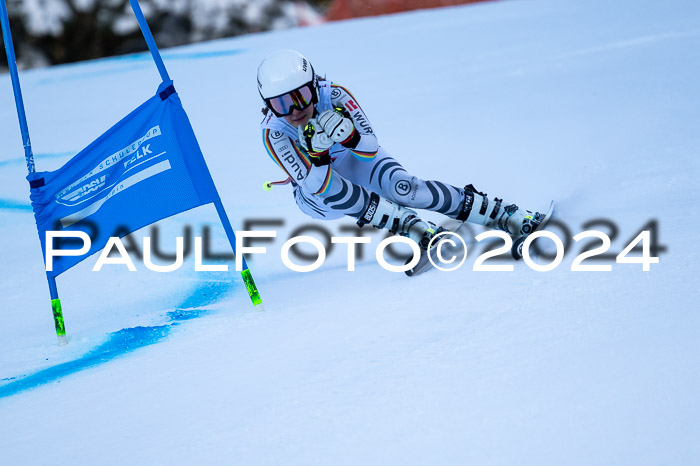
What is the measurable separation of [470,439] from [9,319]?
9.38ft

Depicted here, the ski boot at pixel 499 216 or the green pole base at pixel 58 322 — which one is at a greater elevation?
the ski boot at pixel 499 216

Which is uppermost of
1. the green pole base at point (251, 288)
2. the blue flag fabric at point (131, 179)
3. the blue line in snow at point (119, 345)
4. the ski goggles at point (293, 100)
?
the ski goggles at point (293, 100)

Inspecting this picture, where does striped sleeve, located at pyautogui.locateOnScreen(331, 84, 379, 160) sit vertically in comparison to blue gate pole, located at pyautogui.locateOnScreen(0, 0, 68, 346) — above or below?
above

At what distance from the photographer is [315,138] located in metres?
3.64

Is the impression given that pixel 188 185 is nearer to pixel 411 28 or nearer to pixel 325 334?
pixel 325 334

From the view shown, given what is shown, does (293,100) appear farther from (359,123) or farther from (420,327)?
(420,327)

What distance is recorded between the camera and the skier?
3.62 meters

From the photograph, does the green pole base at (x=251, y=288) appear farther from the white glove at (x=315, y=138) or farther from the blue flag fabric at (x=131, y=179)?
the white glove at (x=315, y=138)

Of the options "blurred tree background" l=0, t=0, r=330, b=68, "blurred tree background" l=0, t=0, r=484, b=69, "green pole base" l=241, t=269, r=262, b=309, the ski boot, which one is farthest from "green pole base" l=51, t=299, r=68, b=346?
"blurred tree background" l=0, t=0, r=330, b=68

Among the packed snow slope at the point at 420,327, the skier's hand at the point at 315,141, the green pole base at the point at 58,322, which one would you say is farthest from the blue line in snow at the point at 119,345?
the skier's hand at the point at 315,141

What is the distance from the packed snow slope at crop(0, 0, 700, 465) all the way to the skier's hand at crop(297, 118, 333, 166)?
0.65 m

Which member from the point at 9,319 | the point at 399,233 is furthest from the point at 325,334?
the point at 9,319

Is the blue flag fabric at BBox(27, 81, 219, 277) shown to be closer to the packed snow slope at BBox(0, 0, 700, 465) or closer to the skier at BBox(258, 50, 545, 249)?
the skier at BBox(258, 50, 545, 249)

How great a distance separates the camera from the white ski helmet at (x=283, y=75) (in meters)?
3.59
